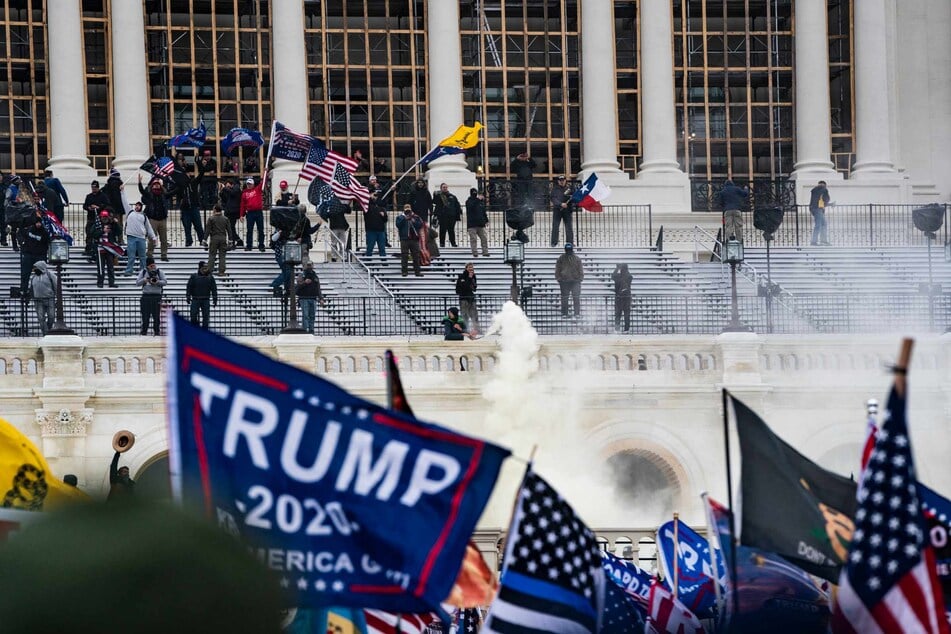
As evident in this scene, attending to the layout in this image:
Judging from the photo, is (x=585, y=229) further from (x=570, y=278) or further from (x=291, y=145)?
(x=570, y=278)

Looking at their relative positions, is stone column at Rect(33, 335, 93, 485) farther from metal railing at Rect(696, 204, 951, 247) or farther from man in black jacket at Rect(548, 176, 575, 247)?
metal railing at Rect(696, 204, 951, 247)

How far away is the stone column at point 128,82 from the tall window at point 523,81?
970 cm

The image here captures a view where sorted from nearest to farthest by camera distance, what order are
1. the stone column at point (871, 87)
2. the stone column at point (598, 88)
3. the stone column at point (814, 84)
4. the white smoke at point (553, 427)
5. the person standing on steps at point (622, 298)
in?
the white smoke at point (553, 427) → the person standing on steps at point (622, 298) → the stone column at point (598, 88) → the stone column at point (814, 84) → the stone column at point (871, 87)

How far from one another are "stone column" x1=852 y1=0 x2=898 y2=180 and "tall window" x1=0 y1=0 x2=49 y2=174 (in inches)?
843

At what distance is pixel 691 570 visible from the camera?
55.4 feet

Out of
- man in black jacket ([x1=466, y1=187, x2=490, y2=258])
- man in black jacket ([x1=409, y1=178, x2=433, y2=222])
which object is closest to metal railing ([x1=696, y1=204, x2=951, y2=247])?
man in black jacket ([x1=466, y1=187, x2=490, y2=258])

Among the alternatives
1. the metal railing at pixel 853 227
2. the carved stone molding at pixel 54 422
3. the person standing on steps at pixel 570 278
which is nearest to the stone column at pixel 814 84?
the metal railing at pixel 853 227

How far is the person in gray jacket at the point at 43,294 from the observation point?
35.3m

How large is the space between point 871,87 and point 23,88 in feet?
74.8

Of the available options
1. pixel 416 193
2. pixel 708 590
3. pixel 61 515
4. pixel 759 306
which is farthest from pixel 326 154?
pixel 61 515

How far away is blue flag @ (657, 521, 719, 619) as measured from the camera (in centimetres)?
1505

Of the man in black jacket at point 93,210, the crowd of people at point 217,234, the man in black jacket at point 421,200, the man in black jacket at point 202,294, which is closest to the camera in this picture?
Answer: the man in black jacket at point 202,294

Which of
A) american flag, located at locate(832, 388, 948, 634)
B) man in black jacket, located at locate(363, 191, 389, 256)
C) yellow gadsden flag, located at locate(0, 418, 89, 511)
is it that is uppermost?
man in black jacket, located at locate(363, 191, 389, 256)

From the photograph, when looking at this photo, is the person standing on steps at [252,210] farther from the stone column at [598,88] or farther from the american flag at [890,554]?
the american flag at [890,554]
